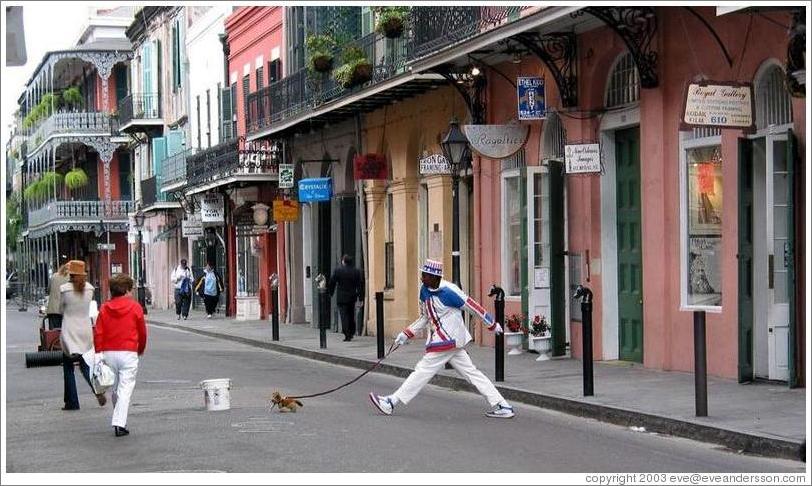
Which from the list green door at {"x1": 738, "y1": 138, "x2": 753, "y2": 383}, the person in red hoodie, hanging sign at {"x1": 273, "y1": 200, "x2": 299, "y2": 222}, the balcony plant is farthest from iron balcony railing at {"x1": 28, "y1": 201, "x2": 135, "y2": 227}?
the person in red hoodie

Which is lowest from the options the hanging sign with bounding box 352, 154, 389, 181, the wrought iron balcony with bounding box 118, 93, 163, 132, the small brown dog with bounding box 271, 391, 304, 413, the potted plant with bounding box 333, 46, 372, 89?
the small brown dog with bounding box 271, 391, 304, 413

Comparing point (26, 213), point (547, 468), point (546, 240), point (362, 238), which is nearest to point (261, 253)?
point (362, 238)

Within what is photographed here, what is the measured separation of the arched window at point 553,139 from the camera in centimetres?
2181

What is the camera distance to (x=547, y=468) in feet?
36.7

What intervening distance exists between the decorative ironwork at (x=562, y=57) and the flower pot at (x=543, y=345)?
302cm

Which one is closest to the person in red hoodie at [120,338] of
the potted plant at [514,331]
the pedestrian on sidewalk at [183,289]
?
the potted plant at [514,331]

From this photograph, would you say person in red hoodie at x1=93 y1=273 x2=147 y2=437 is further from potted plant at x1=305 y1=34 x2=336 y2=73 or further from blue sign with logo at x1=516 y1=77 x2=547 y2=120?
potted plant at x1=305 y1=34 x2=336 y2=73

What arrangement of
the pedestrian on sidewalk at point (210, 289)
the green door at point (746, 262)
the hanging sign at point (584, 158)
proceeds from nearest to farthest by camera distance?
1. the green door at point (746, 262)
2. the hanging sign at point (584, 158)
3. the pedestrian on sidewalk at point (210, 289)

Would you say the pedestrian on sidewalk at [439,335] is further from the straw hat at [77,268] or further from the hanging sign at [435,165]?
the hanging sign at [435,165]

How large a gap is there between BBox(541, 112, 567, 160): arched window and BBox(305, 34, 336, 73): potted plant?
27.7 feet

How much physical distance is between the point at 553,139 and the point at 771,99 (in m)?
6.01

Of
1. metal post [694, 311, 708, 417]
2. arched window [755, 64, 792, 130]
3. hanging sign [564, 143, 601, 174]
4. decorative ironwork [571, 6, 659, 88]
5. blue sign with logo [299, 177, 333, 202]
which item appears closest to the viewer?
metal post [694, 311, 708, 417]

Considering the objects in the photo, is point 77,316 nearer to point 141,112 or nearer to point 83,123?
point 141,112

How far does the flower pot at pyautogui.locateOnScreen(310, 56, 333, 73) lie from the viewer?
97.2 feet
